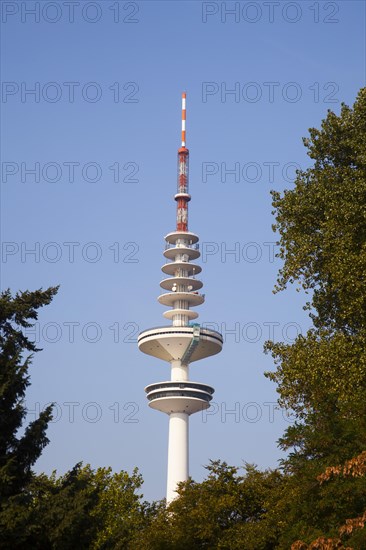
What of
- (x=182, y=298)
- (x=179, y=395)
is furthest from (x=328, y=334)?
(x=182, y=298)

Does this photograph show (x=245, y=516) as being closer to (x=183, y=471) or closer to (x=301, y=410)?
(x=301, y=410)

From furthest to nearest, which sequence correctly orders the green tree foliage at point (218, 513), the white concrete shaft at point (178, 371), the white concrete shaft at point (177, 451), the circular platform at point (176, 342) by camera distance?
the white concrete shaft at point (178, 371) → the circular platform at point (176, 342) → the white concrete shaft at point (177, 451) → the green tree foliage at point (218, 513)

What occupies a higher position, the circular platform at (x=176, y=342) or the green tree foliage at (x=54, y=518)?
the circular platform at (x=176, y=342)

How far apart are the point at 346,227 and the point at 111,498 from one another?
1644 inches

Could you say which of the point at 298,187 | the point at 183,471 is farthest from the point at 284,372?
the point at 183,471

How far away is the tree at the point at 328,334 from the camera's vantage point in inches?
1261

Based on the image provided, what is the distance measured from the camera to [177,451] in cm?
13125

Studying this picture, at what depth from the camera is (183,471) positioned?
130 meters

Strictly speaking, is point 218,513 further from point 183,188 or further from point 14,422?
point 183,188

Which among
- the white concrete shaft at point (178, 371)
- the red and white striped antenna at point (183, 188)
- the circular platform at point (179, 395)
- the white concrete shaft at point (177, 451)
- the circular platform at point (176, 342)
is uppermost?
the red and white striped antenna at point (183, 188)

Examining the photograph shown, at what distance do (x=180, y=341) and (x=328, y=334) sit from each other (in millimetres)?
94236

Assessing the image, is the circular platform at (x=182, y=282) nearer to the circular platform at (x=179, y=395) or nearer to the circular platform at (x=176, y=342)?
the circular platform at (x=176, y=342)

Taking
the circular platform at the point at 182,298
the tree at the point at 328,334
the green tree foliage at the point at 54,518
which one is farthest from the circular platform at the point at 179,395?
the green tree foliage at the point at 54,518

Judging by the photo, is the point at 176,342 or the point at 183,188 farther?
the point at 183,188
